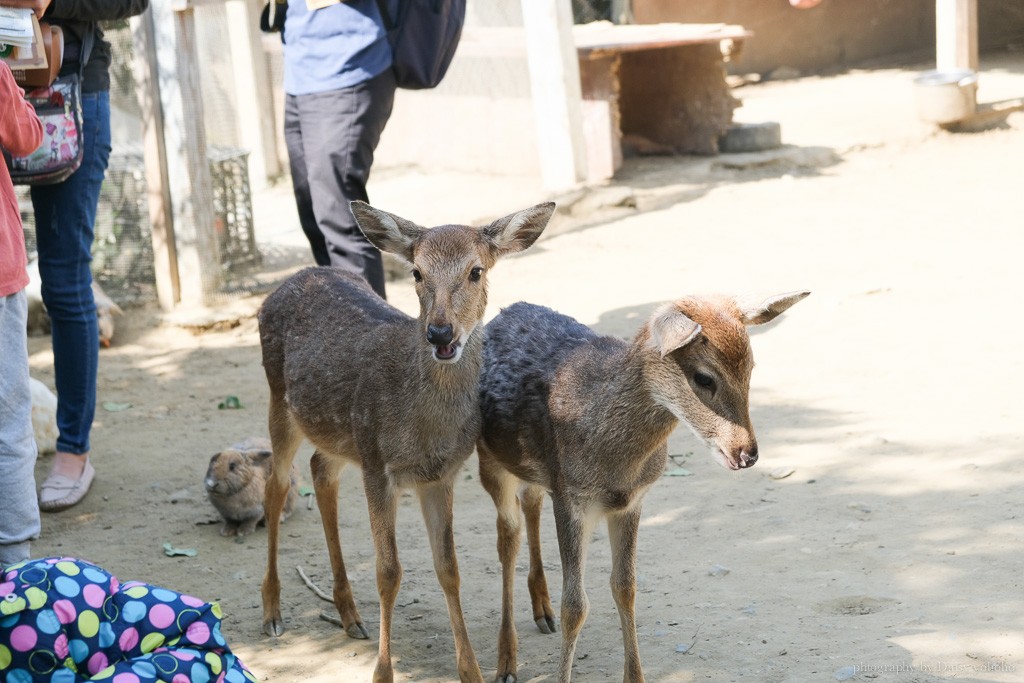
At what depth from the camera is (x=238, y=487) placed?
5707 millimetres

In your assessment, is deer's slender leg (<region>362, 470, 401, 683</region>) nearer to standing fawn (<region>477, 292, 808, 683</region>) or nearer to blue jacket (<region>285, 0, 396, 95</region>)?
standing fawn (<region>477, 292, 808, 683</region>)

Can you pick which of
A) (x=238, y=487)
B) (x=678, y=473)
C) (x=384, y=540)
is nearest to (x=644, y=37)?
(x=678, y=473)

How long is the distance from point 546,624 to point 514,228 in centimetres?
158

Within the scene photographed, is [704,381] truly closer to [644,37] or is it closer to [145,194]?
[145,194]

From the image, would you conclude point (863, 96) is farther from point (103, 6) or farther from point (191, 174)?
point (103, 6)

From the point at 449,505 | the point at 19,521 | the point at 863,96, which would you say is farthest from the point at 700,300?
the point at 863,96

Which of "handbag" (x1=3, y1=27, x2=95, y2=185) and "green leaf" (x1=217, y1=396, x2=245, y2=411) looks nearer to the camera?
"handbag" (x1=3, y1=27, x2=95, y2=185)

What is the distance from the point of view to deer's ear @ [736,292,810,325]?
12.5 feet

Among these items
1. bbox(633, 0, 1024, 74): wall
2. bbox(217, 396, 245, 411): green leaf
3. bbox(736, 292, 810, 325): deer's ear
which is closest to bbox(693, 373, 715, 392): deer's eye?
bbox(736, 292, 810, 325): deer's ear

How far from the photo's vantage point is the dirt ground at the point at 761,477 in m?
4.51

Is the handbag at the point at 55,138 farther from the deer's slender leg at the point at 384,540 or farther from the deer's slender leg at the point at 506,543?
the deer's slender leg at the point at 506,543

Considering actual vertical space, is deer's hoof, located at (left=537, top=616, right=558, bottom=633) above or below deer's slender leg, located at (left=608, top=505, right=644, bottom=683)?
below

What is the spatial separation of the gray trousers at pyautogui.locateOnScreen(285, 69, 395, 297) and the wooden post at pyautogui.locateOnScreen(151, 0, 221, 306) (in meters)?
2.74

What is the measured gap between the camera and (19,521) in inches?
170
